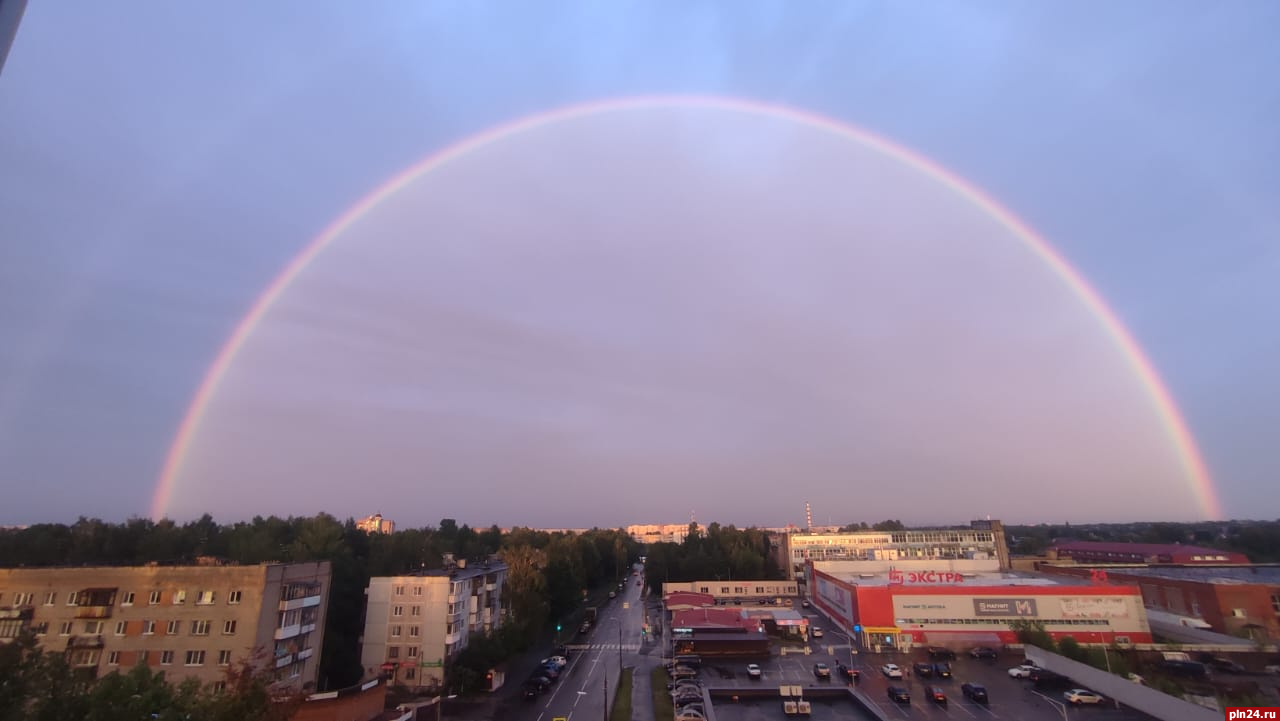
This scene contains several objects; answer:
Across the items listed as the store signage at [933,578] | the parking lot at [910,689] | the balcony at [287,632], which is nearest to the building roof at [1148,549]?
the store signage at [933,578]

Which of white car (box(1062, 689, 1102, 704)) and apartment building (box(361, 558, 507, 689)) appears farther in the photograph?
apartment building (box(361, 558, 507, 689))

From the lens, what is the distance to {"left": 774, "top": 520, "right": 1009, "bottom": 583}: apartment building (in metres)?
71.1

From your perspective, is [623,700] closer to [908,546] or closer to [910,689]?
[910,689]

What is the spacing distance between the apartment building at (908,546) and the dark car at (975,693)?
42548mm

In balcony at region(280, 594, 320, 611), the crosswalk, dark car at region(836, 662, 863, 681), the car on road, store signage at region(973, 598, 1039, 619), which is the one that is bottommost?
the crosswalk

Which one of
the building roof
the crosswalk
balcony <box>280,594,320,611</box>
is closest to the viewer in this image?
balcony <box>280,594,320,611</box>

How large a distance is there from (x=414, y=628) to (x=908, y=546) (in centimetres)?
5787

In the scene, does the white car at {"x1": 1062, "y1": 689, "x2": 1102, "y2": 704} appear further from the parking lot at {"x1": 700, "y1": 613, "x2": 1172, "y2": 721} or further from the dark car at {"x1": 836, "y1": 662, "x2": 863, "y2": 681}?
the dark car at {"x1": 836, "y1": 662, "x2": 863, "y2": 681}

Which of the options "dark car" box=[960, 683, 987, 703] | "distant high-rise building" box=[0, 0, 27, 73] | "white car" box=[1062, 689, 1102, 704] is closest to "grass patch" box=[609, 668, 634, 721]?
Result: "dark car" box=[960, 683, 987, 703]

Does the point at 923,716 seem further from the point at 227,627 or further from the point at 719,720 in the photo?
the point at 227,627

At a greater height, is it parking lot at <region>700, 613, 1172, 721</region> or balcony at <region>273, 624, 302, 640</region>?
balcony at <region>273, 624, 302, 640</region>

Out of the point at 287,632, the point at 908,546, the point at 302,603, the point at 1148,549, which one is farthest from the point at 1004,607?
the point at 1148,549

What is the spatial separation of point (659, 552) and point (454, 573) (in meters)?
45.9

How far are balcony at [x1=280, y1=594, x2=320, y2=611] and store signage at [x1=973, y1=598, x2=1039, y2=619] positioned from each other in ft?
128
